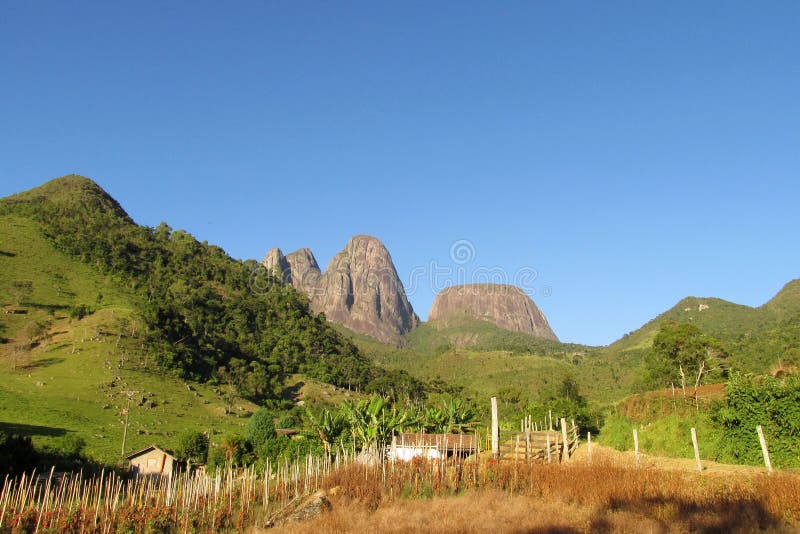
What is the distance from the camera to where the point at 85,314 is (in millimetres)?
64312

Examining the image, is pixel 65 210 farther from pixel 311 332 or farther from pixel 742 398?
pixel 742 398

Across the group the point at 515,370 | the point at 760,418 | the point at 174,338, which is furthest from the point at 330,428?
the point at 515,370

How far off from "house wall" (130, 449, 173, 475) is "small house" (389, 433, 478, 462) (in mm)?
14036

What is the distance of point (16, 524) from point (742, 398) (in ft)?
62.2

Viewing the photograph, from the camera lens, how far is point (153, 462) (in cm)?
3167

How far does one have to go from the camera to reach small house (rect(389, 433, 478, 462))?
14414 millimetres

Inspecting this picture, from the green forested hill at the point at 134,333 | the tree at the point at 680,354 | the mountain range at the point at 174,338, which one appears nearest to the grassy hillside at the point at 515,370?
the mountain range at the point at 174,338

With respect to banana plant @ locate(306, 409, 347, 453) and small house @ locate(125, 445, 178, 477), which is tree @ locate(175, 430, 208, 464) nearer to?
small house @ locate(125, 445, 178, 477)

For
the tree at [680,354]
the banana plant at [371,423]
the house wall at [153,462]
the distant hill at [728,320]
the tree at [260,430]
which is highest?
the distant hill at [728,320]

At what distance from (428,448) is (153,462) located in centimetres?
2341

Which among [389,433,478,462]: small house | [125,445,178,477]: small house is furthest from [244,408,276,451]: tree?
[389,433,478,462]: small house

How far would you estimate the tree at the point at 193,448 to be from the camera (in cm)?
3703

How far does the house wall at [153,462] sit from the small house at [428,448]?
14.0 metres

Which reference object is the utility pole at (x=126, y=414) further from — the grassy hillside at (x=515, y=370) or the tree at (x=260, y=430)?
the grassy hillside at (x=515, y=370)
